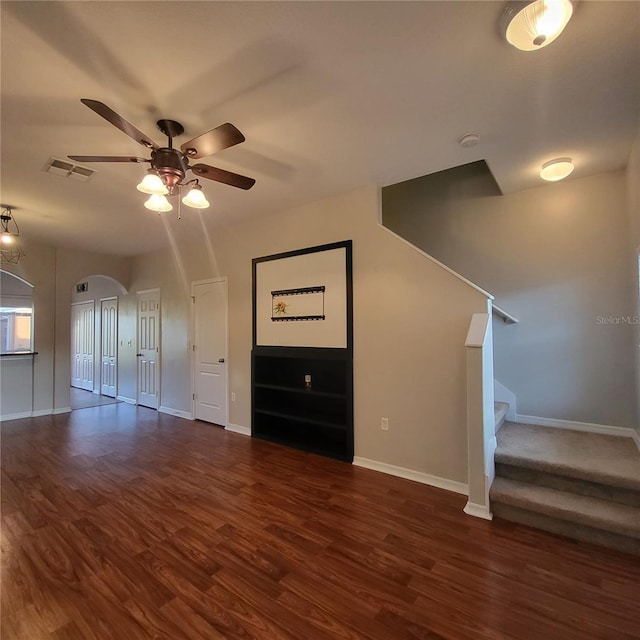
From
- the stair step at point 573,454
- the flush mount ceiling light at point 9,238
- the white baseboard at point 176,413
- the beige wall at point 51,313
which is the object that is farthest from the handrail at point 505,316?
the beige wall at point 51,313

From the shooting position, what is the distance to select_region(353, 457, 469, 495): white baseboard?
277 cm

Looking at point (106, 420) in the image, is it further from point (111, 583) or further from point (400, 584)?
point (400, 584)

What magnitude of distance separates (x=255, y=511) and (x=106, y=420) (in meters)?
3.90

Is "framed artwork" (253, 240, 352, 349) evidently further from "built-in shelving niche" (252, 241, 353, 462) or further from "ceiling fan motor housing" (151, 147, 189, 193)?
"ceiling fan motor housing" (151, 147, 189, 193)

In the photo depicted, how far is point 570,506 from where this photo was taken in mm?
2199

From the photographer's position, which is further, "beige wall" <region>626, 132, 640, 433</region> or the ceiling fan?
"beige wall" <region>626, 132, 640, 433</region>

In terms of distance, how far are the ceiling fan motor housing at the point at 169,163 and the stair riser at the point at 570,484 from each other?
326 cm

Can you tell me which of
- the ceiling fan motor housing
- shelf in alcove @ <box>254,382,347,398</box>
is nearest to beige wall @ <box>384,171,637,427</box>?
shelf in alcove @ <box>254,382,347,398</box>

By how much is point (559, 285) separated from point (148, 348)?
6.28 m

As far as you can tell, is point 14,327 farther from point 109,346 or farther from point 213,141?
point 213,141

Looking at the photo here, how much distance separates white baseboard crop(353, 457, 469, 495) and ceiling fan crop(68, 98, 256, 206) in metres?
2.82

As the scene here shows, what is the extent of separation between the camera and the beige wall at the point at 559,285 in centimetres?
304

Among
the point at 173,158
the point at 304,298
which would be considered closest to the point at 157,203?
the point at 173,158

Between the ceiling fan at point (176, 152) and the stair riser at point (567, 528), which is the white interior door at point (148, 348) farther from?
the stair riser at point (567, 528)
